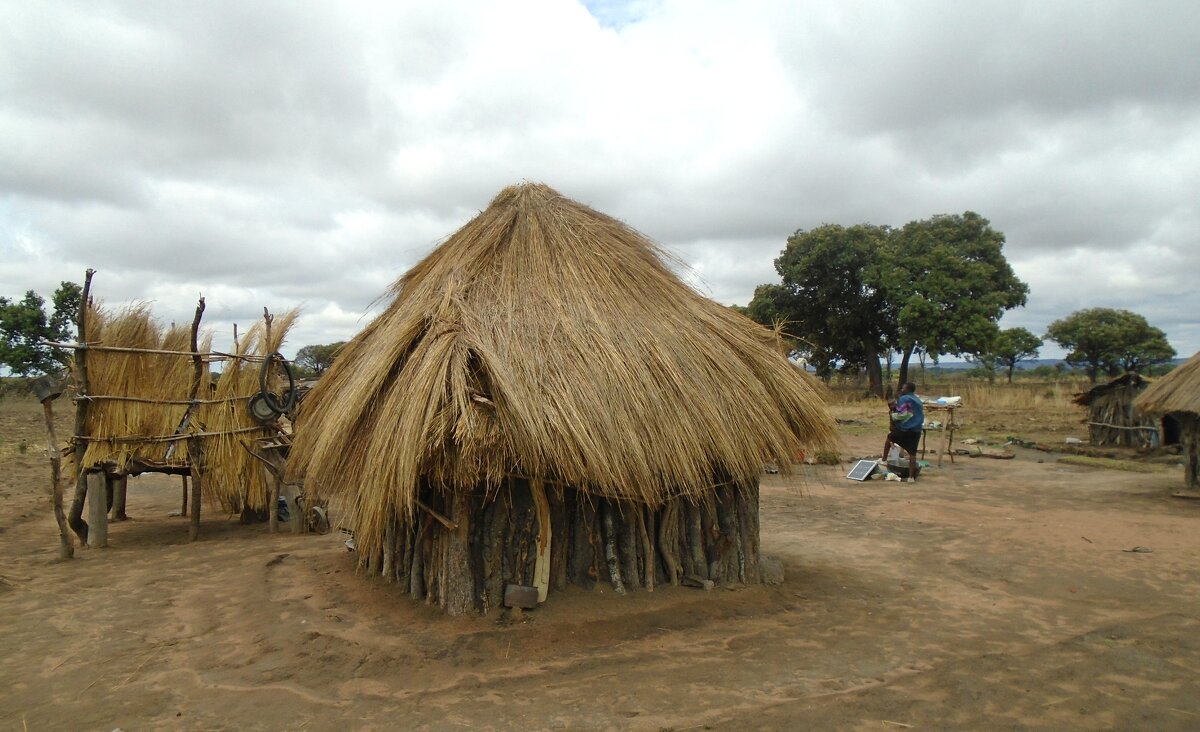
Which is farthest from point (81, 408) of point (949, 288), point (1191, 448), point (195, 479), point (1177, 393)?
point (949, 288)

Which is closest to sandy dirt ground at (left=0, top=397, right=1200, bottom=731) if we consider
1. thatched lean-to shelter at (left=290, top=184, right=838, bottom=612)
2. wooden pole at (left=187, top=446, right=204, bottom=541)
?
wooden pole at (left=187, top=446, right=204, bottom=541)

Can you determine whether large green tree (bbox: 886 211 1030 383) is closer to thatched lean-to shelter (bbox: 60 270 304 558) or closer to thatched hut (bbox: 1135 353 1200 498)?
thatched hut (bbox: 1135 353 1200 498)

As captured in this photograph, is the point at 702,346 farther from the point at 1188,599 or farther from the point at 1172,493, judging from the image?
the point at 1172,493

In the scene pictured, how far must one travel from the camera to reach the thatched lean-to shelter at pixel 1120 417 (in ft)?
49.0

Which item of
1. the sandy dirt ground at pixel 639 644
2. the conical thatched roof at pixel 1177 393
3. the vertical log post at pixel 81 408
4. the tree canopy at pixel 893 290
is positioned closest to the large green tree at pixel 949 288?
the tree canopy at pixel 893 290

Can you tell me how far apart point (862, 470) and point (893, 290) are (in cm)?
1496

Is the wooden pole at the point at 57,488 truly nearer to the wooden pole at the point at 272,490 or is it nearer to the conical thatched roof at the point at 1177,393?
the wooden pole at the point at 272,490

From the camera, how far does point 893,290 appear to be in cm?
2564

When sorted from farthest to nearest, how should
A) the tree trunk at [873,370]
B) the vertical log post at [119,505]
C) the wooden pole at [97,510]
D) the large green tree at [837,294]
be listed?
the tree trunk at [873,370] → the large green tree at [837,294] → the vertical log post at [119,505] → the wooden pole at [97,510]

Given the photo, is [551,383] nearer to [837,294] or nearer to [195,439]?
[195,439]

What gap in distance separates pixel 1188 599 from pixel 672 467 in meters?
4.26

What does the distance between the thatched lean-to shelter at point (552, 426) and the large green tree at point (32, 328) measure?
18.0 meters

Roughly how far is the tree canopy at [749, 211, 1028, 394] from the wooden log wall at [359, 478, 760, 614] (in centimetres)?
2135

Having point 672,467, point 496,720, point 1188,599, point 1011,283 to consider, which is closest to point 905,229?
point 1011,283
